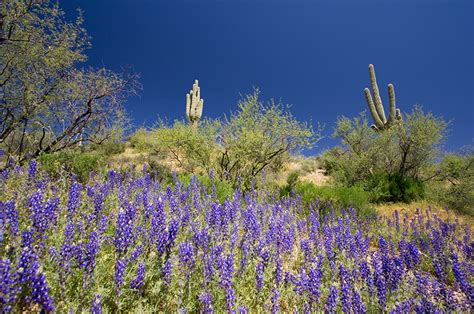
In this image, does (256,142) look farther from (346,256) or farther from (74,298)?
(74,298)

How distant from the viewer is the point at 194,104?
22.7 metres

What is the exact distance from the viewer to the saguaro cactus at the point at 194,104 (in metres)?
22.5

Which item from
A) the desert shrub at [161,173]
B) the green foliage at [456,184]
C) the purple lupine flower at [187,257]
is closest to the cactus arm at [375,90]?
the green foliage at [456,184]

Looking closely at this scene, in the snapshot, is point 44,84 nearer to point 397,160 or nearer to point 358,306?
point 358,306

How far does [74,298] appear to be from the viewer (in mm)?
2307

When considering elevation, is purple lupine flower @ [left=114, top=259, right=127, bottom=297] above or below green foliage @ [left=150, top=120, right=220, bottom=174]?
below

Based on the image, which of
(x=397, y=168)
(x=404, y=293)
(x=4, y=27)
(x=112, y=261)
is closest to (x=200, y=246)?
(x=112, y=261)

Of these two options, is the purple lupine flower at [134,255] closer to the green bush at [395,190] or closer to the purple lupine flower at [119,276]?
the purple lupine flower at [119,276]

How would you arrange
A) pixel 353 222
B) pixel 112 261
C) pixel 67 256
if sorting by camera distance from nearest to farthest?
pixel 67 256 → pixel 112 261 → pixel 353 222

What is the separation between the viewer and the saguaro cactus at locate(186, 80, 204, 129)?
22484mm

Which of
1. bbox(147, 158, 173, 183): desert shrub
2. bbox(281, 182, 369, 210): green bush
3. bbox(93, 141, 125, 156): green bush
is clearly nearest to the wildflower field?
bbox(281, 182, 369, 210): green bush

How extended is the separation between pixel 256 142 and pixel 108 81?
27.5 ft

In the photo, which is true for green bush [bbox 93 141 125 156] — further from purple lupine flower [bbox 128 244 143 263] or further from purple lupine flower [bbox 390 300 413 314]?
purple lupine flower [bbox 390 300 413 314]

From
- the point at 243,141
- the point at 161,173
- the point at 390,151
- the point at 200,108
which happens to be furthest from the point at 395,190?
the point at 200,108
